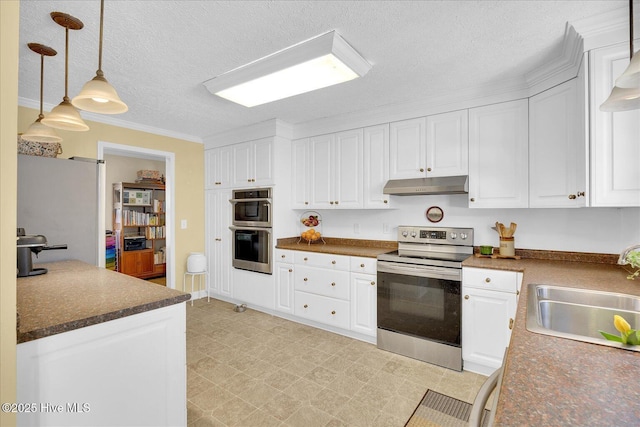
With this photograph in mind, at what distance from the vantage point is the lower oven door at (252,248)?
3.70 m

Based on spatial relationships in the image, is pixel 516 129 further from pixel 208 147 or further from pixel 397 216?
pixel 208 147

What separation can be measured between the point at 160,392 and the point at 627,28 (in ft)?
9.90

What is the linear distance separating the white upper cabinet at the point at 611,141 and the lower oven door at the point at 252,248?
2.96 m

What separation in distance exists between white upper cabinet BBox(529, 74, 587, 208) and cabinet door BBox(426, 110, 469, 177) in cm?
48

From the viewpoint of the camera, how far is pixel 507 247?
257cm

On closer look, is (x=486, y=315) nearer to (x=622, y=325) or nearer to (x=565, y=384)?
(x=622, y=325)

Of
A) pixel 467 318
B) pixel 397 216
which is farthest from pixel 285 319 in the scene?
pixel 467 318

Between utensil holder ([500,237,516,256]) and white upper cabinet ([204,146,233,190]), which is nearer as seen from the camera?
utensil holder ([500,237,516,256])

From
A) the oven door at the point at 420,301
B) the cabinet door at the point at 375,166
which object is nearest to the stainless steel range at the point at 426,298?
the oven door at the point at 420,301

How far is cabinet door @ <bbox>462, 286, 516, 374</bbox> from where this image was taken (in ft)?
7.37

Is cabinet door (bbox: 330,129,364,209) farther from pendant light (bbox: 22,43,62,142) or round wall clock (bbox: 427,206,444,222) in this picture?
pendant light (bbox: 22,43,62,142)

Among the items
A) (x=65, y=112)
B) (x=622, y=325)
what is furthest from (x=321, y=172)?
(x=622, y=325)

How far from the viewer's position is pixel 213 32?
6.05 feet

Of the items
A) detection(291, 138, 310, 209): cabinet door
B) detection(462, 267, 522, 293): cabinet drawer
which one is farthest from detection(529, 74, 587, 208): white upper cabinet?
detection(291, 138, 310, 209): cabinet door
